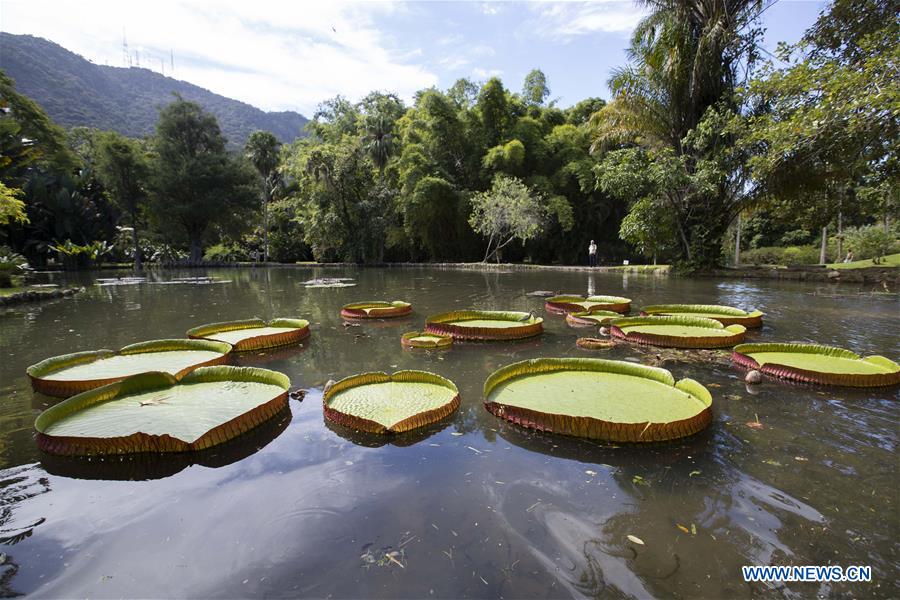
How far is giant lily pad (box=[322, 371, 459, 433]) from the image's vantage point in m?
3.30

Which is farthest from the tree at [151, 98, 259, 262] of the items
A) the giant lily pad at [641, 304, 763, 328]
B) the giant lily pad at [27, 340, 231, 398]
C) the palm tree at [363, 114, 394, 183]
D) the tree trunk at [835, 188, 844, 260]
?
the tree trunk at [835, 188, 844, 260]

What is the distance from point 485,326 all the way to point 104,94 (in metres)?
120

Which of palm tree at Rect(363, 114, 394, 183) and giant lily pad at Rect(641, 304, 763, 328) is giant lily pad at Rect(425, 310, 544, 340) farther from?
palm tree at Rect(363, 114, 394, 183)

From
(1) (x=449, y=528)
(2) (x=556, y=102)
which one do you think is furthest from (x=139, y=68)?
(1) (x=449, y=528)

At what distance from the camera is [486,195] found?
23469 millimetres

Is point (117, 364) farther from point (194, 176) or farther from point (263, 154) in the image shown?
point (263, 154)

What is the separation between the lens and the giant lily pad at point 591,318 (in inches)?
285

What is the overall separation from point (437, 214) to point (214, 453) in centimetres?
2490

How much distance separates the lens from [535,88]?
29.7 metres

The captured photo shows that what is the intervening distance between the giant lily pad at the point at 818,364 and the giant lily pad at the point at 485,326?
2566 millimetres

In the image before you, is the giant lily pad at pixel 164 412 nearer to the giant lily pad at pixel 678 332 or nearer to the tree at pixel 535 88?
the giant lily pad at pixel 678 332

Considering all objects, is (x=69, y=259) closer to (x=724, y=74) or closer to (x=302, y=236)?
(x=302, y=236)

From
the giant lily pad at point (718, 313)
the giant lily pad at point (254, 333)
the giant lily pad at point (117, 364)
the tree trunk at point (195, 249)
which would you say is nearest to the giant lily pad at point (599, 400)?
the giant lily pad at point (117, 364)

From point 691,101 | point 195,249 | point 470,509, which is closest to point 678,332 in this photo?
point 470,509
